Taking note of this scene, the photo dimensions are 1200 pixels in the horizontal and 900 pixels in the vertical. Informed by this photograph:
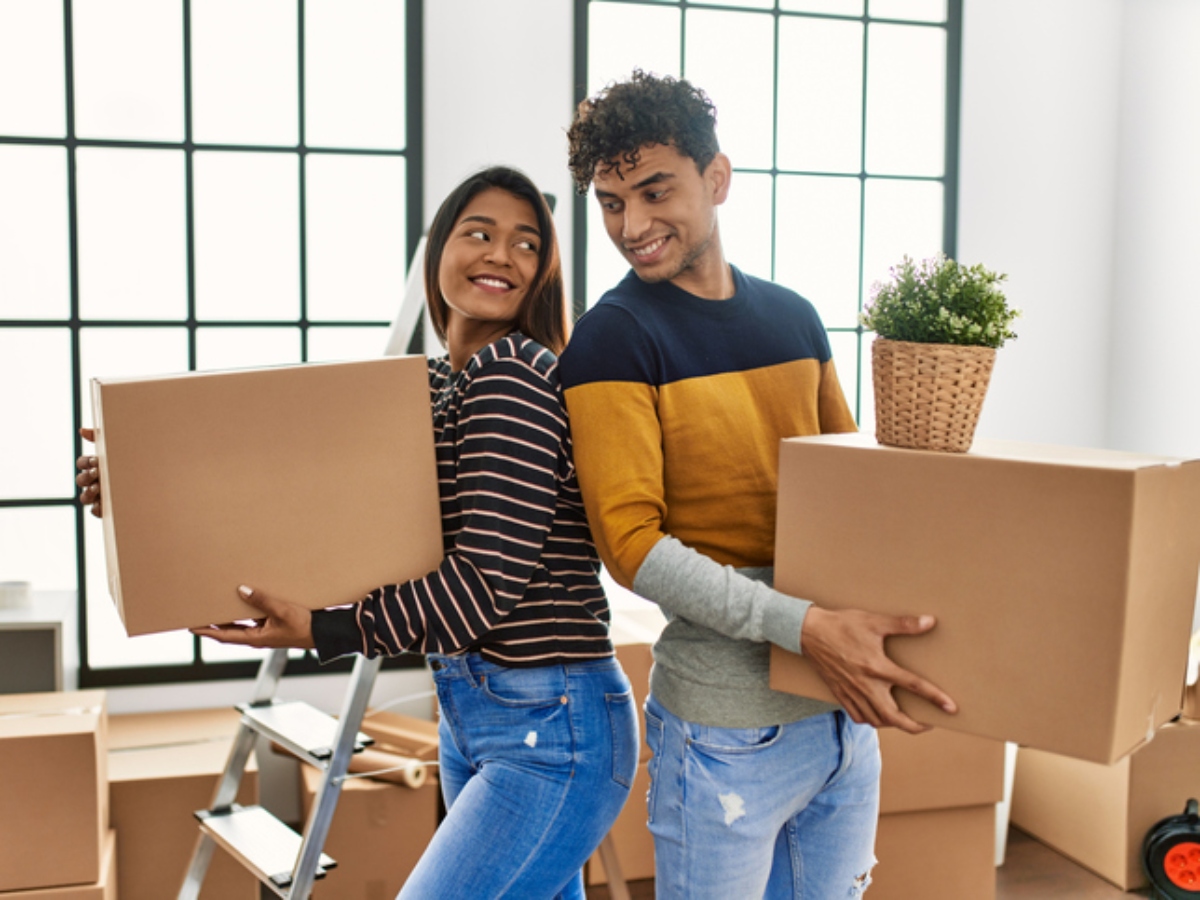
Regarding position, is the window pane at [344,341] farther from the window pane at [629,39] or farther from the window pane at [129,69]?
the window pane at [629,39]

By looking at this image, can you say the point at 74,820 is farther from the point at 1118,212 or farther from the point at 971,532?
the point at 1118,212

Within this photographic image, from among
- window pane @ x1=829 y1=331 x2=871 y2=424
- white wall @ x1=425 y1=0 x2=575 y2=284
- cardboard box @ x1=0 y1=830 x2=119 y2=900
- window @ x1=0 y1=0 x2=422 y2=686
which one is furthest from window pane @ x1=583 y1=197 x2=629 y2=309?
cardboard box @ x1=0 y1=830 x2=119 y2=900

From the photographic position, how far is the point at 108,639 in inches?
108

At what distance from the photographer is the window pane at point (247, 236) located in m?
2.73


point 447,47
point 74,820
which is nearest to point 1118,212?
point 447,47

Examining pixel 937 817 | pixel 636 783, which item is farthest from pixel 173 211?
pixel 937 817

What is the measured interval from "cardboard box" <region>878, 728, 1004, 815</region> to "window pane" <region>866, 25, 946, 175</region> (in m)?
1.76

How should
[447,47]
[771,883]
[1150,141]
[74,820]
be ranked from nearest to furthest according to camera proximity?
[771,883]
[74,820]
[447,47]
[1150,141]

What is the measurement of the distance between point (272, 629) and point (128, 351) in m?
1.83

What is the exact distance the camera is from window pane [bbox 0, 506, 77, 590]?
8.75 ft

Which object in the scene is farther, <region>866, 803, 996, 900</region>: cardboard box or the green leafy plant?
<region>866, 803, 996, 900</region>: cardboard box

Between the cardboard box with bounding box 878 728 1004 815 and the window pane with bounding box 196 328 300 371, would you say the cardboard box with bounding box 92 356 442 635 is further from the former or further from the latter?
the window pane with bounding box 196 328 300 371

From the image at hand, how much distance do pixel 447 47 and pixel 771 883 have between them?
7.34ft

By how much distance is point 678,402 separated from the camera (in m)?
1.16
